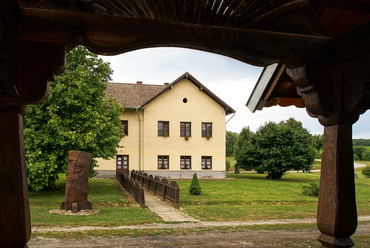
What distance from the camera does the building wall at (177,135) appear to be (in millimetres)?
32844

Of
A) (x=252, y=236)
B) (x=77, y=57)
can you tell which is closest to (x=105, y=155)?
(x=77, y=57)

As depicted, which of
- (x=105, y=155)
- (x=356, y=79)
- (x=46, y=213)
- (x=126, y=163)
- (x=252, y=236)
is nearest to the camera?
(x=356, y=79)

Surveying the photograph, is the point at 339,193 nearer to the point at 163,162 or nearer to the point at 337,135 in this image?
the point at 337,135

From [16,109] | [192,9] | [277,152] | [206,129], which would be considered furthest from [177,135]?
[16,109]

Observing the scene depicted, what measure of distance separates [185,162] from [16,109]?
101 ft

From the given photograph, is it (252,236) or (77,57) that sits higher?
(77,57)

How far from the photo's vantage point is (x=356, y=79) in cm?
403

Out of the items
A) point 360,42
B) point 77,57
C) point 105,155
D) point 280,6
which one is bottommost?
point 105,155

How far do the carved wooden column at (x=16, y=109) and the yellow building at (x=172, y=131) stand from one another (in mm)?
28966

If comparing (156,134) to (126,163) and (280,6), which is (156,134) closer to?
(126,163)

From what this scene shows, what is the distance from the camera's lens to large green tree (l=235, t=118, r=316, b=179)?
1328 inches

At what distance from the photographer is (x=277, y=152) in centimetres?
3369

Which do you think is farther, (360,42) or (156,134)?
(156,134)

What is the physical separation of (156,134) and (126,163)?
398 cm
